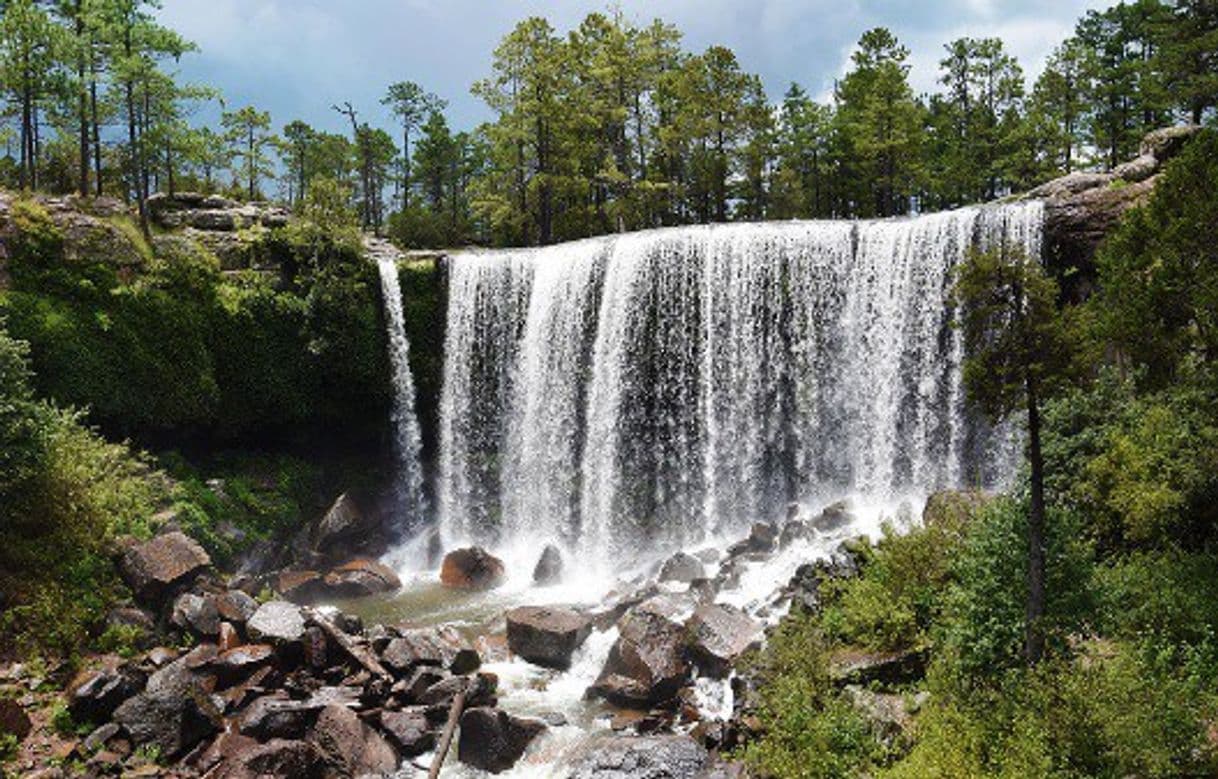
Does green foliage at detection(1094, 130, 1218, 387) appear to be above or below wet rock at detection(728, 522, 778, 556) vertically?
above

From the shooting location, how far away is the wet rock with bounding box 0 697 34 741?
1303 centimetres

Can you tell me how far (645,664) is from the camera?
1565 centimetres

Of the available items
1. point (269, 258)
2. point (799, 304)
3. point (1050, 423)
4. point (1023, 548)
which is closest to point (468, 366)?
point (269, 258)

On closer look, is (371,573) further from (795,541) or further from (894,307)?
(894,307)

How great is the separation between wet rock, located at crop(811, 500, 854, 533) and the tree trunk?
1086cm

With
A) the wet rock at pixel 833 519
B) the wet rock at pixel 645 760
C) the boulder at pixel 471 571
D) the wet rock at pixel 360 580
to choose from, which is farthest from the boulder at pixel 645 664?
the wet rock at pixel 360 580

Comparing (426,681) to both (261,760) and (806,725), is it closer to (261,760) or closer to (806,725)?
(261,760)

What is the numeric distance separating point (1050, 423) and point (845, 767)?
9.97 m

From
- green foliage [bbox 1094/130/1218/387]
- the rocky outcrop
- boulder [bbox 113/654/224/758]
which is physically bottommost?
boulder [bbox 113/654/224/758]

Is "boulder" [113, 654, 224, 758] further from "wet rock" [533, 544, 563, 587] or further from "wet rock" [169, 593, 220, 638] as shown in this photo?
"wet rock" [533, 544, 563, 587]

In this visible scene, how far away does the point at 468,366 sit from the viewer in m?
30.0

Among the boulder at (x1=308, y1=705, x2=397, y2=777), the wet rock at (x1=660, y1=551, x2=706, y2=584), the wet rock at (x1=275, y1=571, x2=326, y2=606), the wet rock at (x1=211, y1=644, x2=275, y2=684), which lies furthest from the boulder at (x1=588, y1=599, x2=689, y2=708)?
the wet rock at (x1=275, y1=571, x2=326, y2=606)

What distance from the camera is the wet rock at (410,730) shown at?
14.1 meters

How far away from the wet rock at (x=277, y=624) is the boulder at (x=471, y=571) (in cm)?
791
